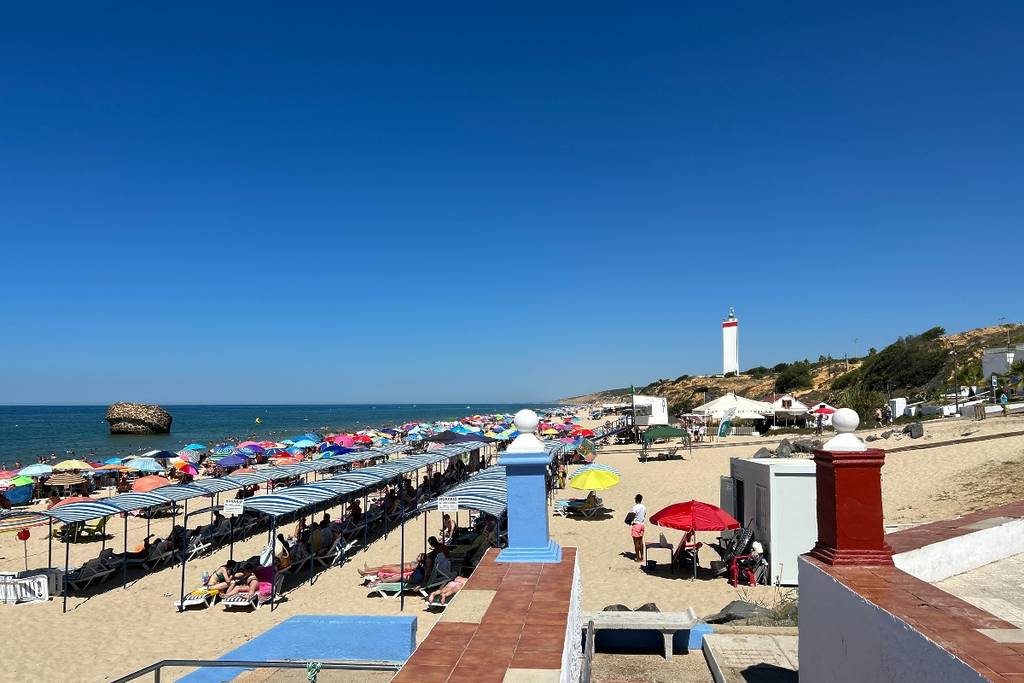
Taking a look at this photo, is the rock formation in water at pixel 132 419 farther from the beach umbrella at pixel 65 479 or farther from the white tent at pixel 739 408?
the white tent at pixel 739 408

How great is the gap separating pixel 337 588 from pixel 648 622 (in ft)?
21.6

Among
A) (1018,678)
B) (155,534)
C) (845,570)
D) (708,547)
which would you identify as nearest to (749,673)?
(845,570)

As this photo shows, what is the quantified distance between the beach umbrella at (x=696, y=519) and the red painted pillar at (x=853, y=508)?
557 centimetres

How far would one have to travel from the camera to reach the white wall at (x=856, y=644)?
2941 millimetres

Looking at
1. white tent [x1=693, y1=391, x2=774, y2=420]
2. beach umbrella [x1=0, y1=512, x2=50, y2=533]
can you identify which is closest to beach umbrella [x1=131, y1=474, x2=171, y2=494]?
beach umbrella [x1=0, y1=512, x2=50, y2=533]

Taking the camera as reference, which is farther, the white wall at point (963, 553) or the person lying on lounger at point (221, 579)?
the person lying on lounger at point (221, 579)

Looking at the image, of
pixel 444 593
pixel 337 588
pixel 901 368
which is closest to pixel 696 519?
pixel 444 593

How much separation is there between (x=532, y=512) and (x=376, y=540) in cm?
1133

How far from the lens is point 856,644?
3787 millimetres

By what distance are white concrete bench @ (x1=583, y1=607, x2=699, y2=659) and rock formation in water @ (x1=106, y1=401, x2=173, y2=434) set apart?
76941 mm

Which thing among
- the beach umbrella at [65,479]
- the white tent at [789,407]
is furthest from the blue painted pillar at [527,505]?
the white tent at [789,407]

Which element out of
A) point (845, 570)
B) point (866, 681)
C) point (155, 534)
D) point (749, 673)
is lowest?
point (155, 534)

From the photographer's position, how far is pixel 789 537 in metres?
9.93

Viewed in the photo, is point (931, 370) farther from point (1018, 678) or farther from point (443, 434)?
point (1018, 678)
